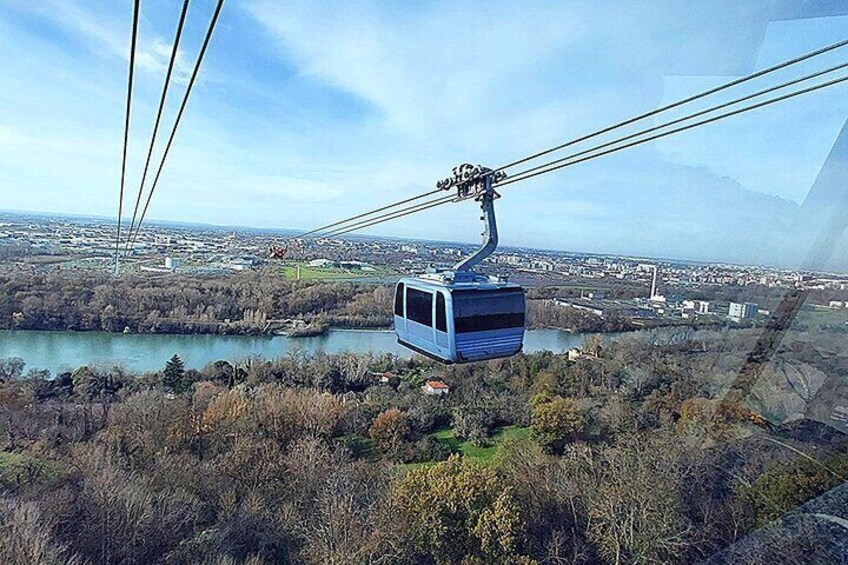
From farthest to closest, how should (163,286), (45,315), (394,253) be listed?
(163,286) < (45,315) < (394,253)

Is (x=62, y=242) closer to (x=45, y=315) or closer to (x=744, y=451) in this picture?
(x=45, y=315)

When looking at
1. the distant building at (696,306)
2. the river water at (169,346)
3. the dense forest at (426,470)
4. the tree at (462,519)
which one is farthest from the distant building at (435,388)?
the tree at (462,519)

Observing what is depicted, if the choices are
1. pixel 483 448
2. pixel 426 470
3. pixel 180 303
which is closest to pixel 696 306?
pixel 426 470

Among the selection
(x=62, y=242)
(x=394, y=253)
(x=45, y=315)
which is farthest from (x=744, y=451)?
(x=62, y=242)

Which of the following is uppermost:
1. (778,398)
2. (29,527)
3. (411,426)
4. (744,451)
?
(778,398)

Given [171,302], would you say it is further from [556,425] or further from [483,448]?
[556,425]

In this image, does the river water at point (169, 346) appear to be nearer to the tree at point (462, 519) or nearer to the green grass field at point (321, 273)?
the green grass field at point (321, 273)

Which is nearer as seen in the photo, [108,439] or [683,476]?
[683,476]
